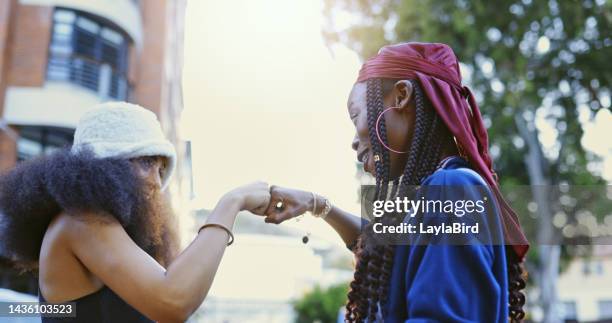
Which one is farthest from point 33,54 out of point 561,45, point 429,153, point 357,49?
point 429,153

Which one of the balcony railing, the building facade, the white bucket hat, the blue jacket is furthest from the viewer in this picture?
the balcony railing

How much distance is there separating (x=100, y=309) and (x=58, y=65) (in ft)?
34.7

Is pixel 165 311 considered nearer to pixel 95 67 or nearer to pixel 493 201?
pixel 493 201

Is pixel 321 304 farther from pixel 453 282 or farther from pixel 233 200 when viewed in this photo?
pixel 453 282

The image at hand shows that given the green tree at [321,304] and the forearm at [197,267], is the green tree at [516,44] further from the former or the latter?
the green tree at [321,304]

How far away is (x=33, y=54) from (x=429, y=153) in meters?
10.9

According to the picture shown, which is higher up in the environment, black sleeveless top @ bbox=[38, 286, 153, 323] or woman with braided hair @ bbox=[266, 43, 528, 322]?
→ woman with braided hair @ bbox=[266, 43, 528, 322]

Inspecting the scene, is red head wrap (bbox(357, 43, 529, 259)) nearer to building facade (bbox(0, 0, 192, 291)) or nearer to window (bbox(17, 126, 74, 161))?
building facade (bbox(0, 0, 192, 291))

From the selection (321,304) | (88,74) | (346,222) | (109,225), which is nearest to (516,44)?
(88,74)

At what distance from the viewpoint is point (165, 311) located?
1.61m

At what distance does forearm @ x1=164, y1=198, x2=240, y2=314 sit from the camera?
1617 millimetres

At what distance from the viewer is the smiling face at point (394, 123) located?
1615 mm

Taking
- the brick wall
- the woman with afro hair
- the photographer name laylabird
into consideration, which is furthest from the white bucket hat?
the brick wall

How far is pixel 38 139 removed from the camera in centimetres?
1118
